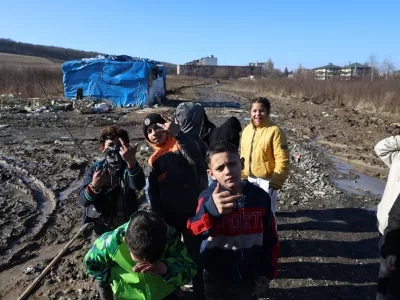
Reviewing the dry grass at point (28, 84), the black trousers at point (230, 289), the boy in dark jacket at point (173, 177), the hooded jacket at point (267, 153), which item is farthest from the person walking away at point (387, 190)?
the dry grass at point (28, 84)

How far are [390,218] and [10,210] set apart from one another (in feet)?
20.2

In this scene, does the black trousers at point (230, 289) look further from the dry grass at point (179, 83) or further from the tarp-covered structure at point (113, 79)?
the dry grass at point (179, 83)

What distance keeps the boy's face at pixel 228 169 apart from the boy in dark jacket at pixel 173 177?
2.46 feet

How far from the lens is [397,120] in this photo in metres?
17.3

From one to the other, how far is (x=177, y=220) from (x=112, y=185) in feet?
2.21

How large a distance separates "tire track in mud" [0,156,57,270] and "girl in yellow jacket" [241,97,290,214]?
336 cm

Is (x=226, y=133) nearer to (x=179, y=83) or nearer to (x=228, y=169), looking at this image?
(x=228, y=169)

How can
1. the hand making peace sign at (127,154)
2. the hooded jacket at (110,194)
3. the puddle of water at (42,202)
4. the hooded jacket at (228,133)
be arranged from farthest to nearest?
the puddle of water at (42,202), the hooded jacket at (228,133), the hooded jacket at (110,194), the hand making peace sign at (127,154)

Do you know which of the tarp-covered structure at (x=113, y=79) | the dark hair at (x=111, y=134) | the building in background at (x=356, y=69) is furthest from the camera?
the building in background at (x=356, y=69)

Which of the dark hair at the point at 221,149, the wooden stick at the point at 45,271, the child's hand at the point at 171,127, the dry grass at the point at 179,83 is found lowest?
the wooden stick at the point at 45,271

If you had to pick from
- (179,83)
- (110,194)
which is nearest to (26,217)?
(110,194)

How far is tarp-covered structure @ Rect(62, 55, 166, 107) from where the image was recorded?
22.0 m

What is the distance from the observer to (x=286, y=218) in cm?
557

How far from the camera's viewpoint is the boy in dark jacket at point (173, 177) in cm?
297
